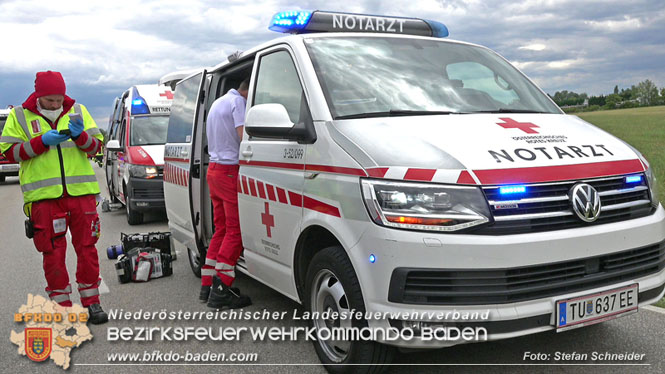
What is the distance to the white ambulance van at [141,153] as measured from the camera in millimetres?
10570

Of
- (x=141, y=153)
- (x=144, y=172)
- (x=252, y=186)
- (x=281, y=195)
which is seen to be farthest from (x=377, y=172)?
(x=141, y=153)

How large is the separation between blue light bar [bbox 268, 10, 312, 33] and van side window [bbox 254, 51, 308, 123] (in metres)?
0.22

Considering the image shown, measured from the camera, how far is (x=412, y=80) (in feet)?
12.8

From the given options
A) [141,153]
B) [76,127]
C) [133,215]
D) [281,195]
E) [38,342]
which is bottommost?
[133,215]

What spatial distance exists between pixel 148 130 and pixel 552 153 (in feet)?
31.7

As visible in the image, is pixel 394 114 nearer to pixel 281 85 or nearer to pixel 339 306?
pixel 281 85

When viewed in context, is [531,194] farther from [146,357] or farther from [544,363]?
[146,357]

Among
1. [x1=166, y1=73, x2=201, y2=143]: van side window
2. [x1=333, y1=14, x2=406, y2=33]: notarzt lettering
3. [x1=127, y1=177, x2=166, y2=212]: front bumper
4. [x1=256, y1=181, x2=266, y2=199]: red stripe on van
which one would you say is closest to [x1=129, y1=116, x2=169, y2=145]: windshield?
[x1=127, y1=177, x2=166, y2=212]: front bumper

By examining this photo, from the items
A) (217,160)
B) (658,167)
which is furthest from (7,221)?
(658,167)

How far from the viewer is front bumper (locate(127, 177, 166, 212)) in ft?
34.4

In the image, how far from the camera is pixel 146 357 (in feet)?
13.5

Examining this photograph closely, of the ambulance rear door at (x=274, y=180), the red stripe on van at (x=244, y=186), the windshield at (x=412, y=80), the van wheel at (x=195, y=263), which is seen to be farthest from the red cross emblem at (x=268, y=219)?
the van wheel at (x=195, y=263)

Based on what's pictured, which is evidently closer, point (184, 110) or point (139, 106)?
point (184, 110)

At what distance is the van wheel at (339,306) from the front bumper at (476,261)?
0.13 m
